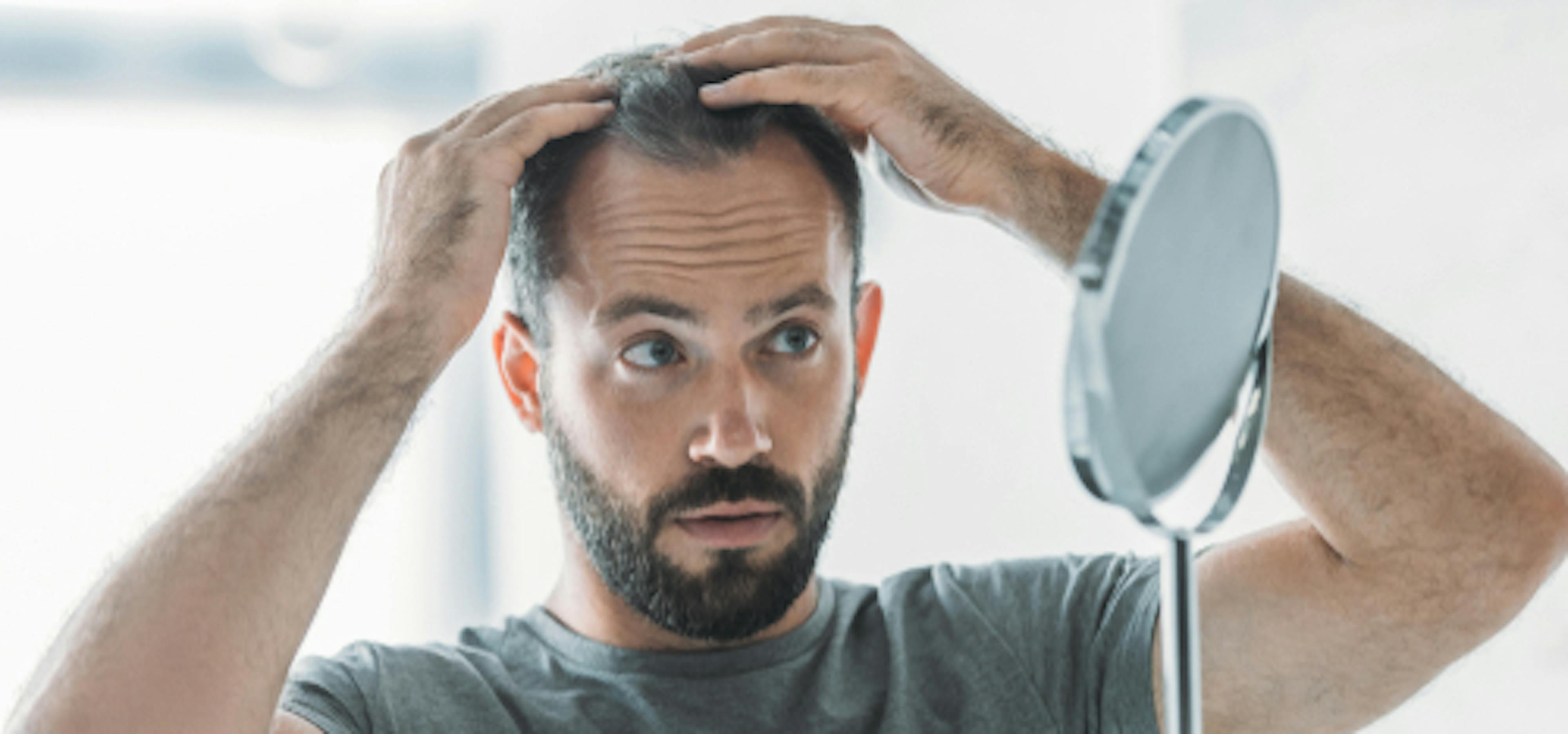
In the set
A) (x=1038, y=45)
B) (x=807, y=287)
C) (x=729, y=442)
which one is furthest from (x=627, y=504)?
(x=1038, y=45)

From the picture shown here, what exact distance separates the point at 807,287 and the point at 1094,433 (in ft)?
2.41

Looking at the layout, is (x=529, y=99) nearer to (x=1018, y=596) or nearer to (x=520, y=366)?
(x=520, y=366)

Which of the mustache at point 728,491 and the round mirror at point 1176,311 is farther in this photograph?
the mustache at point 728,491

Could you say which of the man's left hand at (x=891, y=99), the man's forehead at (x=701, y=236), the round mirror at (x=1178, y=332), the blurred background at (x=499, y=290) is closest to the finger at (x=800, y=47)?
the man's left hand at (x=891, y=99)

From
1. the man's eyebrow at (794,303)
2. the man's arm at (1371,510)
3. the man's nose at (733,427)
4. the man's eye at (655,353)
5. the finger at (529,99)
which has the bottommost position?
the man's arm at (1371,510)

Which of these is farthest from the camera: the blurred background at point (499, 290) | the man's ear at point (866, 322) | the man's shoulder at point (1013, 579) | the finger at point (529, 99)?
the blurred background at point (499, 290)

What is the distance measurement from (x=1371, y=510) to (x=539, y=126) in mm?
768

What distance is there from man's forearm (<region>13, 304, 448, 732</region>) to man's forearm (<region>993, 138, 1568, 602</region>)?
0.58m

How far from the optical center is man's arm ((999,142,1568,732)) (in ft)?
3.77

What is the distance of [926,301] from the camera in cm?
301

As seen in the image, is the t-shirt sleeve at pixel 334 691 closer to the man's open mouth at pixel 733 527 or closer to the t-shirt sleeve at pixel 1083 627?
the man's open mouth at pixel 733 527

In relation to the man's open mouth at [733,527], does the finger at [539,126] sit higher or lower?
higher

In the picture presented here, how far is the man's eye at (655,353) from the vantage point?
1.28m

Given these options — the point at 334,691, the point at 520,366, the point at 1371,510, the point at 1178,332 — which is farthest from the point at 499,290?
the point at 1178,332
